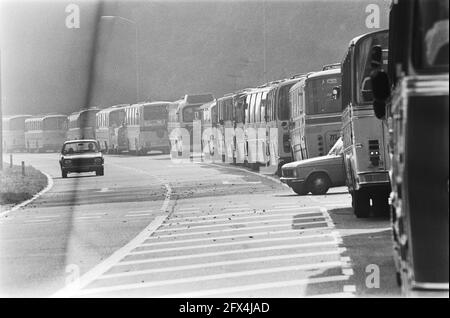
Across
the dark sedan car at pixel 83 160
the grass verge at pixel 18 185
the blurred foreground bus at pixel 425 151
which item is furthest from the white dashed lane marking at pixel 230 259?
the dark sedan car at pixel 83 160

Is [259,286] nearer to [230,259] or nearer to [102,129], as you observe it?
[230,259]

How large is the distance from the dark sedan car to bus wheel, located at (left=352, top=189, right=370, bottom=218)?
31.2m

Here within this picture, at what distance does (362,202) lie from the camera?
22156 mm

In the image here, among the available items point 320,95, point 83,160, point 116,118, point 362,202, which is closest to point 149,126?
point 116,118

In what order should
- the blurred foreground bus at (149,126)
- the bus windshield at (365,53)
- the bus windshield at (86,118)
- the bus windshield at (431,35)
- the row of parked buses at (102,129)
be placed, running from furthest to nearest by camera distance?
the bus windshield at (86,118) < the row of parked buses at (102,129) < the blurred foreground bus at (149,126) < the bus windshield at (365,53) < the bus windshield at (431,35)

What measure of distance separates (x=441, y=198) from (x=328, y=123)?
24651mm

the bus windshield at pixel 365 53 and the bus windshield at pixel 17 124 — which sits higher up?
the bus windshield at pixel 365 53

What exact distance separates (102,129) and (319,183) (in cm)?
5979

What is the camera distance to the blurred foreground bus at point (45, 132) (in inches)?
3851

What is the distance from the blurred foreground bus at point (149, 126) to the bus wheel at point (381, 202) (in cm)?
5463

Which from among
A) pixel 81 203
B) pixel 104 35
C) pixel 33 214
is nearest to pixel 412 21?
pixel 33 214

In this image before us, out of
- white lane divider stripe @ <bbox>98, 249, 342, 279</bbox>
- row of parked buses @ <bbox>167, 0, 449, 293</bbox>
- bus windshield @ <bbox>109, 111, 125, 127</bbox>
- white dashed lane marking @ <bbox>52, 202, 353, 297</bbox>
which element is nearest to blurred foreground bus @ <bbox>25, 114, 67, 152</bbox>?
bus windshield @ <bbox>109, 111, 125, 127</bbox>

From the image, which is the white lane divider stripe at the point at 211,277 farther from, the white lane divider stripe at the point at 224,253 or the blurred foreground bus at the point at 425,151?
the blurred foreground bus at the point at 425,151

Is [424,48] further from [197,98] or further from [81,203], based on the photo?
[197,98]
